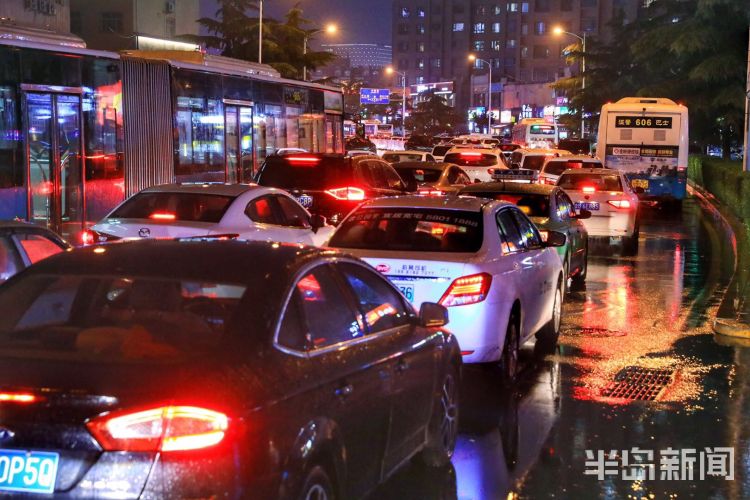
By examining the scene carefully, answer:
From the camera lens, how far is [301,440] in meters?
4.56

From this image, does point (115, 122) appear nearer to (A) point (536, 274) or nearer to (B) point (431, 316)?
(A) point (536, 274)

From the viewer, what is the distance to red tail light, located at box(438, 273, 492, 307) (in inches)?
354

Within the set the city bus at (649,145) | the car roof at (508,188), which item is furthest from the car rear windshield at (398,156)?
the car roof at (508,188)

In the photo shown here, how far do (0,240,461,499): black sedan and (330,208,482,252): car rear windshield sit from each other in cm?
337

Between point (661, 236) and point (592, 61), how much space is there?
1570 inches

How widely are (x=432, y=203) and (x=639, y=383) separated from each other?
2.52 m

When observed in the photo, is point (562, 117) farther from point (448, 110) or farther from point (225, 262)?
point (225, 262)

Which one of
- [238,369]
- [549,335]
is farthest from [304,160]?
[238,369]

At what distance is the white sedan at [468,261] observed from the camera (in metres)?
9.01

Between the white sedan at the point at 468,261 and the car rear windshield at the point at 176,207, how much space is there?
2.40 m

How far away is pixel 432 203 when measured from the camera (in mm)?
10227

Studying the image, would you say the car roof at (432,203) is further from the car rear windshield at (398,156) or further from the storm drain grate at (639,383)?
the car rear windshield at (398,156)

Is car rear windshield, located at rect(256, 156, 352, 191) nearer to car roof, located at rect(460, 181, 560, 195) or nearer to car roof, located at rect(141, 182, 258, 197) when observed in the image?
car roof, located at rect(460, 181, 560, 195)

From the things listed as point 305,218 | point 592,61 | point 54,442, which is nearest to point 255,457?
point 54,442
